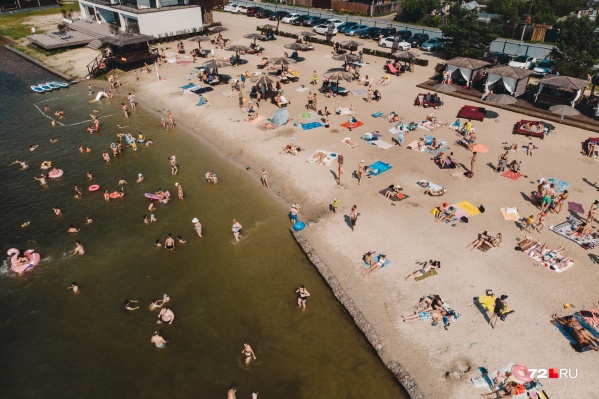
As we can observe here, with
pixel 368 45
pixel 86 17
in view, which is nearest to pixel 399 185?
pixel 368 45

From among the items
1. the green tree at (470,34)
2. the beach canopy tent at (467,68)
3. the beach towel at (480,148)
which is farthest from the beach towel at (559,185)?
the green tree at (470,34)

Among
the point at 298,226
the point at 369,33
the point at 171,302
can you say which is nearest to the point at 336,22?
the point at 369,33

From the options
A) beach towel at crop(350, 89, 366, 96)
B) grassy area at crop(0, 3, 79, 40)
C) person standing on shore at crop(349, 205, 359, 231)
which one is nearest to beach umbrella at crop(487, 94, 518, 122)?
beach towel at crop(350, 89, 366, 96)

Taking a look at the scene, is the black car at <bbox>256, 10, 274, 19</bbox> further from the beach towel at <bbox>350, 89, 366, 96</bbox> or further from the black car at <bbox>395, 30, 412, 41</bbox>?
the beach towel at <bbox>350, 89, 366, 96</bbox>

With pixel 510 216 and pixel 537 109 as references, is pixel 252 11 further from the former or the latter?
pixel 510 216

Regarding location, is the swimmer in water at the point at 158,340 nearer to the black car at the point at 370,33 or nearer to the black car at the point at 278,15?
the black car at the point at 370,33

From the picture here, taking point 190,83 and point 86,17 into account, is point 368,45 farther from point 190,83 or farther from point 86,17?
point 86,17
